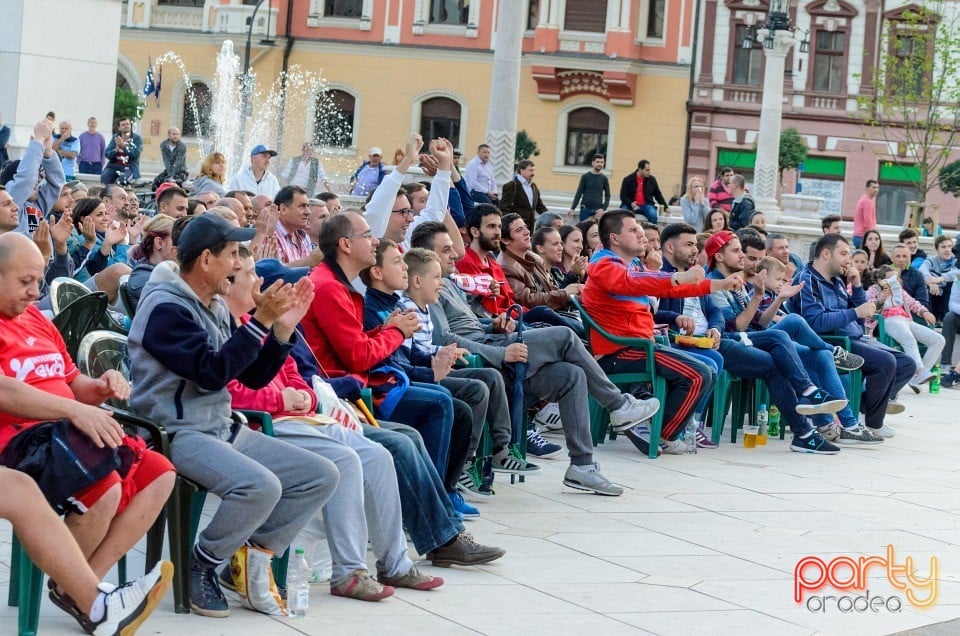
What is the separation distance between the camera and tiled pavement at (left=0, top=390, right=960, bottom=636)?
5.55 m

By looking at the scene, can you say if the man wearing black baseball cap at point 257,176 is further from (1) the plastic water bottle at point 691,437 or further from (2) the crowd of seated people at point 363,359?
(1) the plastic water bottle at point 691,437

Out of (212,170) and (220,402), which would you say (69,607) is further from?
(212,170)

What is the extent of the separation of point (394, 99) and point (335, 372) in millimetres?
36952

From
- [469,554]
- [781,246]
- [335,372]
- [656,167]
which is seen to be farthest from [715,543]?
[656,167]

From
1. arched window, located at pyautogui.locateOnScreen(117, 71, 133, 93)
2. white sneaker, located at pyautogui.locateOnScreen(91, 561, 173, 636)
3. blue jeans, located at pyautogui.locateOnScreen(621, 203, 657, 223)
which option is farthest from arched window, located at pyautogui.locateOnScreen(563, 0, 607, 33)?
white sneaker, located at pyautogui.locateOnScreen(91, 561, 173, 636)

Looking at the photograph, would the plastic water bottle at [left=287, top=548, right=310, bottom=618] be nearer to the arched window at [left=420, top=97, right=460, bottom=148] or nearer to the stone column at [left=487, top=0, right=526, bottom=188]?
the stone column at [left=487, top=0, right=526, bottom=188]

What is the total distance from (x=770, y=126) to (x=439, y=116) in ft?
54.5

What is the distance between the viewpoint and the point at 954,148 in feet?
133

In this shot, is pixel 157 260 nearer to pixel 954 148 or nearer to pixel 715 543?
pixel 715 543

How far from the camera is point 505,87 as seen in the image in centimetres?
1877

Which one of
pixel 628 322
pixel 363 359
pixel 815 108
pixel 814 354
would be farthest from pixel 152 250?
pixel 815 108

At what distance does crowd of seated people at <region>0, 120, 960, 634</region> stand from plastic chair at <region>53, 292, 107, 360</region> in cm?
48

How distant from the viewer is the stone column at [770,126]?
26938 millimetres

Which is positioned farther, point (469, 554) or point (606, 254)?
point (606, 254)
